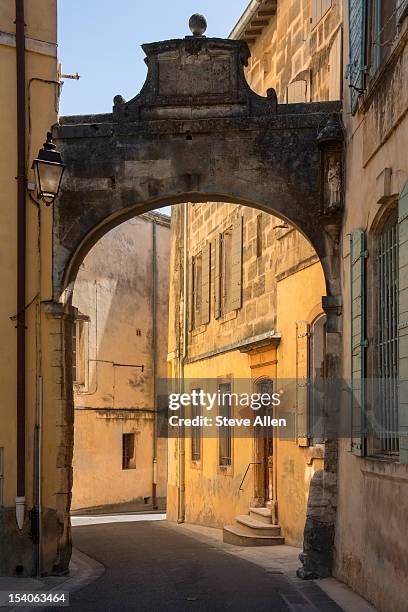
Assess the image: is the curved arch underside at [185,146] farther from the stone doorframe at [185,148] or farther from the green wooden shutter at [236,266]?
the green wooden shutter at [236,266]

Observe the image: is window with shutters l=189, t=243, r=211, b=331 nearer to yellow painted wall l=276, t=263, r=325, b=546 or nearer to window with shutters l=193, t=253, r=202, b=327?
window with shutters l=193, t=253, r=202, b=327

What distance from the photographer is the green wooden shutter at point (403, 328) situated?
7812mm

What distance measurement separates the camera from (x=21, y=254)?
11.8 metres

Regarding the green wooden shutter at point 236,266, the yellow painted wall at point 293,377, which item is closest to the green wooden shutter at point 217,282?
the green wooden shutter at point 236,266

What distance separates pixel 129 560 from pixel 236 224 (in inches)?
308

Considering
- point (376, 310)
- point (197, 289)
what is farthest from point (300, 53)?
point (376, 310)

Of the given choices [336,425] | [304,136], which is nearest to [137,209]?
[304,136]

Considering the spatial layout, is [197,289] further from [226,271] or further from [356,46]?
[356,46]

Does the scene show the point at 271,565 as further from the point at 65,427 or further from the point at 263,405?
the point at 263,405

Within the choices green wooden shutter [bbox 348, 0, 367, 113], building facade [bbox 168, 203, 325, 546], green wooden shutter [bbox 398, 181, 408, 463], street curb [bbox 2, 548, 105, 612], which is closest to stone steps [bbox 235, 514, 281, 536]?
building facade [bbox 168, 203, 325, 546]

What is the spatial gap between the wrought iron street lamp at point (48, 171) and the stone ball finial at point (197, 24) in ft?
7.60

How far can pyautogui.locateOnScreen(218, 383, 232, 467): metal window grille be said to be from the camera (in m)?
19.3

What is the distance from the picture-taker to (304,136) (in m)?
12.0

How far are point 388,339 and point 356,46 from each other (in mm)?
2983
